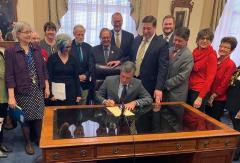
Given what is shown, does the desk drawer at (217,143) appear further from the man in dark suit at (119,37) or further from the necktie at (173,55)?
the man in dark suit at (119,37)

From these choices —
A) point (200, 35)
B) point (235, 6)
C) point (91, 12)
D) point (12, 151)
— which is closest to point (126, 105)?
point (200, 35)

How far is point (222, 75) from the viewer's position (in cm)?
278

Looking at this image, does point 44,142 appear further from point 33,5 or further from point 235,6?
point 235,6

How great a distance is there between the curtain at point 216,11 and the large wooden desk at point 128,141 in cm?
330

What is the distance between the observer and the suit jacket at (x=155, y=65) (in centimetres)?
269

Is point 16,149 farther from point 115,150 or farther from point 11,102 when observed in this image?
point 115,150

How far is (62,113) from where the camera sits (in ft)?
7.24

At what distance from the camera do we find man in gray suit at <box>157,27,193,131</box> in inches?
101

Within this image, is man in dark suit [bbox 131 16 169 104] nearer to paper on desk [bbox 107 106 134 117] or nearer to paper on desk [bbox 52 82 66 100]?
paper on desk [bbox 107 106 134 117]

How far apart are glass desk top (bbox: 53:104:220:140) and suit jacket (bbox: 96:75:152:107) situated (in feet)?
0.33

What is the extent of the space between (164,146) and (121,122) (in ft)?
1.31

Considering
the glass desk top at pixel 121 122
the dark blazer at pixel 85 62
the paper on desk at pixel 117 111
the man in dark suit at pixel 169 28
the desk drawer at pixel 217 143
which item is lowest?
the desk drawer at pixel 217 143

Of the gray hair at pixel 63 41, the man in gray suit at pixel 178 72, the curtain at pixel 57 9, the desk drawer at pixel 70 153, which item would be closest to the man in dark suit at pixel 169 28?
the man in gray suit at pixel 178 72

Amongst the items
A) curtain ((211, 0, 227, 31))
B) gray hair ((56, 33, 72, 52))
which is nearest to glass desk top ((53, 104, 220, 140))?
gray hair ((56, 33, 72, 52))
